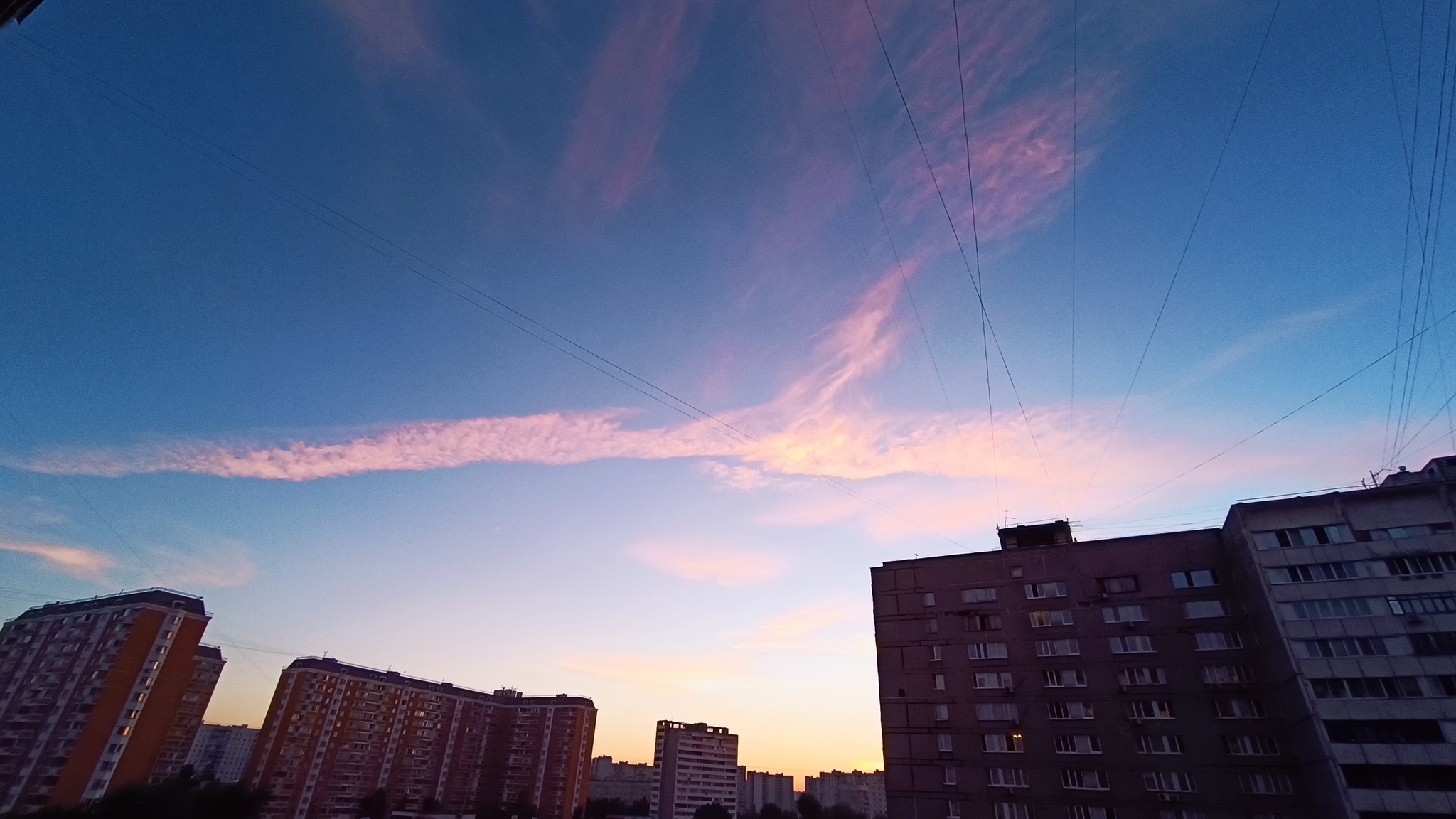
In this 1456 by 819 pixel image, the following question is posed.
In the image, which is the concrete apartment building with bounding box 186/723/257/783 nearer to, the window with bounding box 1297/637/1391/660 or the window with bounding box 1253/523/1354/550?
the window with bounding box 1297/637/1391/660

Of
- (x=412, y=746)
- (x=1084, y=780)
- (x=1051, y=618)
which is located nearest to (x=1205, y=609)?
(x=1051, y=618)

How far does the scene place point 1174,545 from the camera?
44.5m

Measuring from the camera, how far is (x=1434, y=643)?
1296 inches

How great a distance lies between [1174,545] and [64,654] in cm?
11841

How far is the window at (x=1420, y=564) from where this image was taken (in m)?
34.7

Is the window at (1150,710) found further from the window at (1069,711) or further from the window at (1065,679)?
the window at (1065,679)

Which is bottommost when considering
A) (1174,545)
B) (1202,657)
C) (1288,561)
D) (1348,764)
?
(1348,764)

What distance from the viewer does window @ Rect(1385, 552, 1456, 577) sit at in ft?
114

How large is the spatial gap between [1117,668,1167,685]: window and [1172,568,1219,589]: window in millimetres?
6215

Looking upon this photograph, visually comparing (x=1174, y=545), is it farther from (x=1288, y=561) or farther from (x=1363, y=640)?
(x=1363, y=640)

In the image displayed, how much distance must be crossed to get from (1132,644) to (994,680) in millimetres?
9499

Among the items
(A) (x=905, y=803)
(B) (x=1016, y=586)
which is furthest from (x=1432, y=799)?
(A) (x=905, y=803)

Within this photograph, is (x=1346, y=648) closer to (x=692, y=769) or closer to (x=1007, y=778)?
(x=1007, y=778)

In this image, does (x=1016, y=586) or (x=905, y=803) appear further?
(x=1016, y=586)
